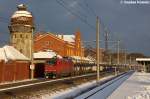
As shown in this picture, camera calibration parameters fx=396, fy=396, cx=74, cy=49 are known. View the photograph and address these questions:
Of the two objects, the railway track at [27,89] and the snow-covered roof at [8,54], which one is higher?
the snow-covered roof at [8,54]

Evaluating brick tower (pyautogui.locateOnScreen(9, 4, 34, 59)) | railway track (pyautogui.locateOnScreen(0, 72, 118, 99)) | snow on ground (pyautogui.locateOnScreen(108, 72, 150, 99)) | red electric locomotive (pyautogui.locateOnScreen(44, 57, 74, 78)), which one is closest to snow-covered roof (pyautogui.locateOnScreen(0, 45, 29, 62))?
red electric locomotive (pyautogui.locateOnScreen(44, 57, 74, 78))

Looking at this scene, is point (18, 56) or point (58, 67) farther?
point (18, 56)

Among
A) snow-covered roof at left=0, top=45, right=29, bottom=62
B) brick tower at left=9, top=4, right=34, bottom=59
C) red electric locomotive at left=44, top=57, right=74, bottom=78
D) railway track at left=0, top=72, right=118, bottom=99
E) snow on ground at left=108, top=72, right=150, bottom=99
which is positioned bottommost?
snow on ground at left=108, top=72, right=150, bottom=99

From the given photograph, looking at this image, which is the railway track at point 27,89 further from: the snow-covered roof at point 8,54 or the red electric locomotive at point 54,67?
the snow-covered roof at point 8,54

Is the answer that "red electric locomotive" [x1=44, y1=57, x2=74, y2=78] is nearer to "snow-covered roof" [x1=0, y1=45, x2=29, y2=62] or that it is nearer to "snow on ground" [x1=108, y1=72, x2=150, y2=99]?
"snow-covered roof" [x1=0, y1=45, x2=29, y2=62]

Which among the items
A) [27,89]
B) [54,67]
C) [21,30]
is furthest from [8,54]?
[27,89]

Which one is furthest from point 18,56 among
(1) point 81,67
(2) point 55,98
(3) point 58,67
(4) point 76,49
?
(4) point 76,49

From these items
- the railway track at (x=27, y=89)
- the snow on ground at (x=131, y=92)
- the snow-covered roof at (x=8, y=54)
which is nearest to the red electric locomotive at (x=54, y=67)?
the snow-covered roof at (x=8, y=54)

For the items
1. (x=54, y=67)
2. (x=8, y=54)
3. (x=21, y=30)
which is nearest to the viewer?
(x=54, y=67)

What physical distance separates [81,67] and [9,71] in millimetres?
34479

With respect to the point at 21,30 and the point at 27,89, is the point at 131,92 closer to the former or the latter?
the point at 27,89

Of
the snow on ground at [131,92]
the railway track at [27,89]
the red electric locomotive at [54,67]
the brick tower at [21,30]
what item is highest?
the brick tower at [21,30]

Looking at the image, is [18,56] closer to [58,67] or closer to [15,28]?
[58,67]

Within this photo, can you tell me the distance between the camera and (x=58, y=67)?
6331 cm
